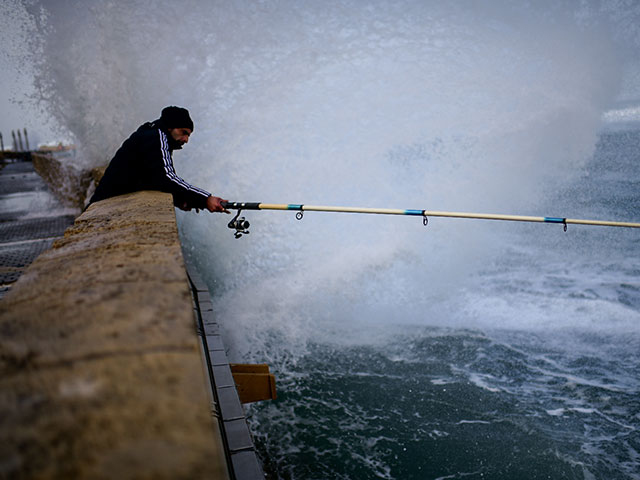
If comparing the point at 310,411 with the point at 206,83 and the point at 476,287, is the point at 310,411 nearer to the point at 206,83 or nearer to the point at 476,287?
the point at 476,287

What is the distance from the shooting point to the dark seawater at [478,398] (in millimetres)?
3895

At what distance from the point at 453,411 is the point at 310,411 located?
160cm

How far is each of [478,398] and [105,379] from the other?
4775 millimetres

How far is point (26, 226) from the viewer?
→ 6.55 m

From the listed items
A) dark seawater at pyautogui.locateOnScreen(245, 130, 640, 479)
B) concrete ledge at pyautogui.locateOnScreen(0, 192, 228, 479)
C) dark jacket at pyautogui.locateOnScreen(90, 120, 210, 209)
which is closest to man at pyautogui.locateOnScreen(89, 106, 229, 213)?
dark jacket at pyautogui.locateOnScreen(90, 120, 210, 209)

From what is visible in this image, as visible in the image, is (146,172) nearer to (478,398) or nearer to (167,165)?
(167,165)

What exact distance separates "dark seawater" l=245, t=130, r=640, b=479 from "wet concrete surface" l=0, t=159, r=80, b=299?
Answer: 2.95 m

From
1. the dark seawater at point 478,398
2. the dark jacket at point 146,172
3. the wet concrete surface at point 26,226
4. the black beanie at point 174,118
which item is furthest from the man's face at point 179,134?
the dark seawater at point 478,398

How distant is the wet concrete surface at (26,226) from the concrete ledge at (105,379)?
7.76ft

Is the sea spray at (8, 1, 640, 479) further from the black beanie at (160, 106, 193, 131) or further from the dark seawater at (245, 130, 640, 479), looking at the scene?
the black beanie at (160, 106, 193, 131)

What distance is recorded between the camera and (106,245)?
1.90 metres

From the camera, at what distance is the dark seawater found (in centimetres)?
389

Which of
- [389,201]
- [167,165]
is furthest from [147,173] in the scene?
[389,201]

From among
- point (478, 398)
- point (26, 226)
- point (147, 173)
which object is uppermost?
point (147, 173)
